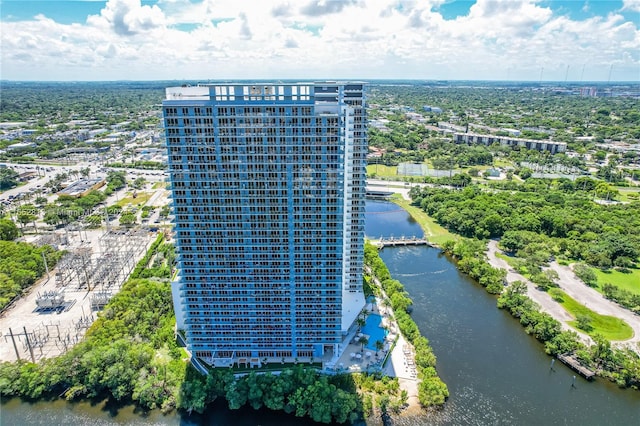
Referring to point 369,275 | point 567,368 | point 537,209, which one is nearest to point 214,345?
point 369,275

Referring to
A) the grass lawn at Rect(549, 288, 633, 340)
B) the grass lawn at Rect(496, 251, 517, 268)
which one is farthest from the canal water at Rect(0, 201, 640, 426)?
the grass lawn at Rect(496, 251, 517, 268)

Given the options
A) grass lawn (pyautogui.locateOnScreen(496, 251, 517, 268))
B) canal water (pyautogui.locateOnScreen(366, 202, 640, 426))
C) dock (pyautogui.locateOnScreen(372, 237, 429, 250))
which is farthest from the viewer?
dock (pyautogui.locateOnScreen(372, 237, 429, 250))

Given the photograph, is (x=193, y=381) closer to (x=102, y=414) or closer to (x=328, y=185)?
(x=102, y=414)

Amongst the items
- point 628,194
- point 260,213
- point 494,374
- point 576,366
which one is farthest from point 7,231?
point 628,194

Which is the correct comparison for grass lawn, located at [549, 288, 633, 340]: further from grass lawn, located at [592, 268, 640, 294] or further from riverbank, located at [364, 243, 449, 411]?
riverbank, located at [364, 243, 449, 411]

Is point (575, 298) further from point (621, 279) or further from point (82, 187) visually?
point (82, 187)

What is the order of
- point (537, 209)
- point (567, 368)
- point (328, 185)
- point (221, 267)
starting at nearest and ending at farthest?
1. point (328, 185)
2. point (221, 267)
3. point (567, 368)
4. point (537, 209)
